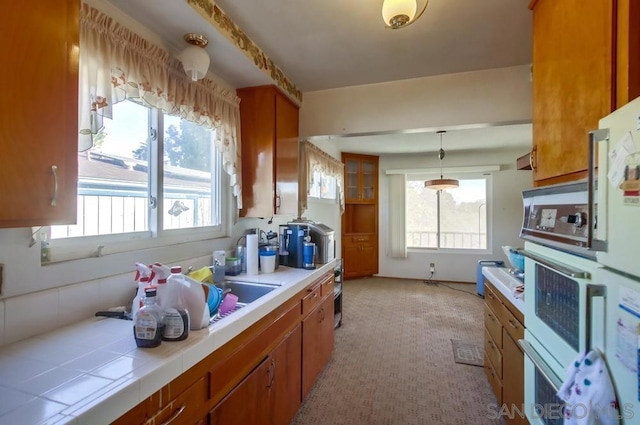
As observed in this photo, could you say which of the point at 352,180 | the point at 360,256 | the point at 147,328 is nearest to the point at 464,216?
the point at 360,256

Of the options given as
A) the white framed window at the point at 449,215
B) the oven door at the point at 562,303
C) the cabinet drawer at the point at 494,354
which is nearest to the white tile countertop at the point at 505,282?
the oven door at the point at 562,303

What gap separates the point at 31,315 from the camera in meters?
1.02

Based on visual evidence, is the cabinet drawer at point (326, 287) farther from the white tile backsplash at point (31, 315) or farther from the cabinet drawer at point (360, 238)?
the cabinet drawer at point (360, 238)

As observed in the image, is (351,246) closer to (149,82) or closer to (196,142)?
(196,142)

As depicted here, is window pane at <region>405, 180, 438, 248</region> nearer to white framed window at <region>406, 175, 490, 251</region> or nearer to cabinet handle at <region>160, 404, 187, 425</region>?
white framed window at <region>406, 175, 490, 251</region>

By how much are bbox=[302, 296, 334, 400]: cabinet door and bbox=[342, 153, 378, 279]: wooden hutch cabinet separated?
10.0 feet

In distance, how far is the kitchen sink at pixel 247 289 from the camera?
1.73m

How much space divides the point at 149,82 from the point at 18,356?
3.98ft

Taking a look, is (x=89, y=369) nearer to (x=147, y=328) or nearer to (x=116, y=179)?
(x=147, y=328)

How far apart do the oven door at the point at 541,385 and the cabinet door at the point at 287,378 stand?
116cm

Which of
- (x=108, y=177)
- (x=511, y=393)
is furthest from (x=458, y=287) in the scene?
(x=108, y=177)

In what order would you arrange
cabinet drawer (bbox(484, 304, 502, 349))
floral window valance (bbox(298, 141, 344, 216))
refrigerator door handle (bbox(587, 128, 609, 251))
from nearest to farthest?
1. refrigerator door handle (bbox(587, 128, 609, 251))
2. cabinet drawer (bbox(484, 304, 502, 349))
3. floral window valance (bbox(298, 141, 344, 216))

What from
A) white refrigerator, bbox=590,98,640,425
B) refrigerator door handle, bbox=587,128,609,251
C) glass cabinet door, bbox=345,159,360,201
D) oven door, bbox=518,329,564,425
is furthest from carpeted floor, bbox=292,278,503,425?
glass cabinet door, bbox=345,159,360,201

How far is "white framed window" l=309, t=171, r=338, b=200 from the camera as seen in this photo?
4.17 meters
